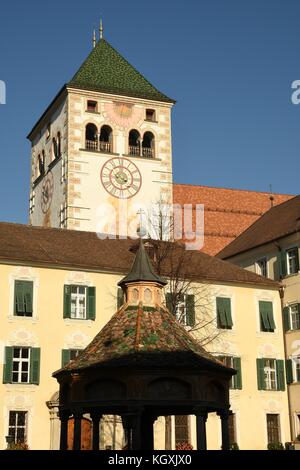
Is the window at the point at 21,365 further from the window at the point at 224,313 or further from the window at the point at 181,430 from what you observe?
the window at the point at 224,313

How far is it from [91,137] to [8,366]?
23.0m

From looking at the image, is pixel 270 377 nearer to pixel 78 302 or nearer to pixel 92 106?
pixel 78 302

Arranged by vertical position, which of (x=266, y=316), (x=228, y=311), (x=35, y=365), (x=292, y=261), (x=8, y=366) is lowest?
(x=8, y=366)

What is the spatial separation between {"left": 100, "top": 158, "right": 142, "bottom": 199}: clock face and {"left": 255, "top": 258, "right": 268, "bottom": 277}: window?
1093cm

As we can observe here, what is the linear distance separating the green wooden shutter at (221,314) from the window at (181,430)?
18.1 ft

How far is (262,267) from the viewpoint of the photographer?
46.9 meters

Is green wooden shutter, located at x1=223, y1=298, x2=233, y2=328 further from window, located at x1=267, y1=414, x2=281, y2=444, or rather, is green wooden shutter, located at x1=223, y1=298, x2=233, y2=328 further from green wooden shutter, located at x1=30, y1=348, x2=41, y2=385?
green wooden shutter, located at x1=30, y1=348, x2=41, y2=385

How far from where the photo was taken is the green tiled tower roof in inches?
2160

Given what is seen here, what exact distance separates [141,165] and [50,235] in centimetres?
1395

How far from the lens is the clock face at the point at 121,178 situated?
174 feet

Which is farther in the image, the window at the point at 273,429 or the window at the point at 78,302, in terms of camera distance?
the window at the point at 273,429

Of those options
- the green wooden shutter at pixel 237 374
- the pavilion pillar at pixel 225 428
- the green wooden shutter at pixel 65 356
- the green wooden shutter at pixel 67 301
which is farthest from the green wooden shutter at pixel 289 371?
the pavilion pillar at pixel 225 428

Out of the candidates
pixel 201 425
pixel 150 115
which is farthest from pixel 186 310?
pixel 201 425
